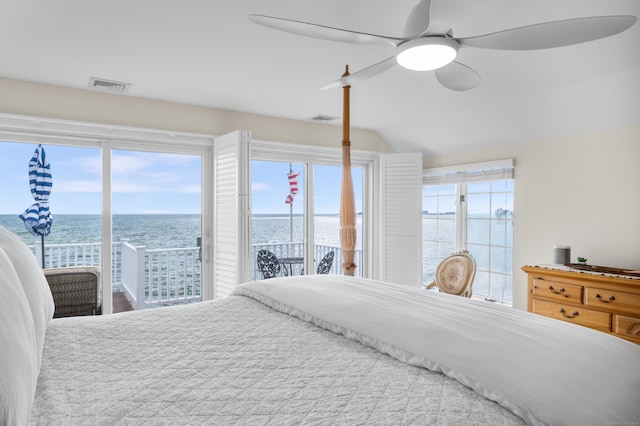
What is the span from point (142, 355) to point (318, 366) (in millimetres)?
596

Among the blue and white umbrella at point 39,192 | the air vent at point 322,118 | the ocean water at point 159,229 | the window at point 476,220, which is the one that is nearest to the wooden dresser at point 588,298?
the window at point 476,220

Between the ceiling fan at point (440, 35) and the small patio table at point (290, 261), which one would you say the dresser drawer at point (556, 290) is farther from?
the small patio table at point (290, 261)

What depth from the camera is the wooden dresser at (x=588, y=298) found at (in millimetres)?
2832

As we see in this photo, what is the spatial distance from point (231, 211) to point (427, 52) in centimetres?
246

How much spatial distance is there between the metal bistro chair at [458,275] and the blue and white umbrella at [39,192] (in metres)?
3.58

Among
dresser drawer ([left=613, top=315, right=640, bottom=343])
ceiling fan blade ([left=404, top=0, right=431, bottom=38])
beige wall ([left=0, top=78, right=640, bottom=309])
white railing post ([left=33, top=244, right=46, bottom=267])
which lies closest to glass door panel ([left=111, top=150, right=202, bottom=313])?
beige wall ([left=0, top=78, right=640, bottom=309])

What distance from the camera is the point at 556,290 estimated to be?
3285 mm

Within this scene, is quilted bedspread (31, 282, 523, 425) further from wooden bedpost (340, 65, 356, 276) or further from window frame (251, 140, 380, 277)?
window frame (251, 140, 380, 277)

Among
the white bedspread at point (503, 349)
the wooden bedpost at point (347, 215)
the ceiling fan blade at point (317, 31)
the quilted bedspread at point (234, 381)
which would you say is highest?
the ceiling fan blade at point (317, 31)

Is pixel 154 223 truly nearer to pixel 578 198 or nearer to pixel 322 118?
pixel 322 118

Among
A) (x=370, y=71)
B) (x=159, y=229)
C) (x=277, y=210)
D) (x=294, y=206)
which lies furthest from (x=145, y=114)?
(x=370, y=71)

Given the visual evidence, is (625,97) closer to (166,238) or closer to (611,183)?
(611,183)

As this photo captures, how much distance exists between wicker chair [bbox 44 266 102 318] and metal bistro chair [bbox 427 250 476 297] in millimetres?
2739

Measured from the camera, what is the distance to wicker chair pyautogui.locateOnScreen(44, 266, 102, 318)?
264cm
